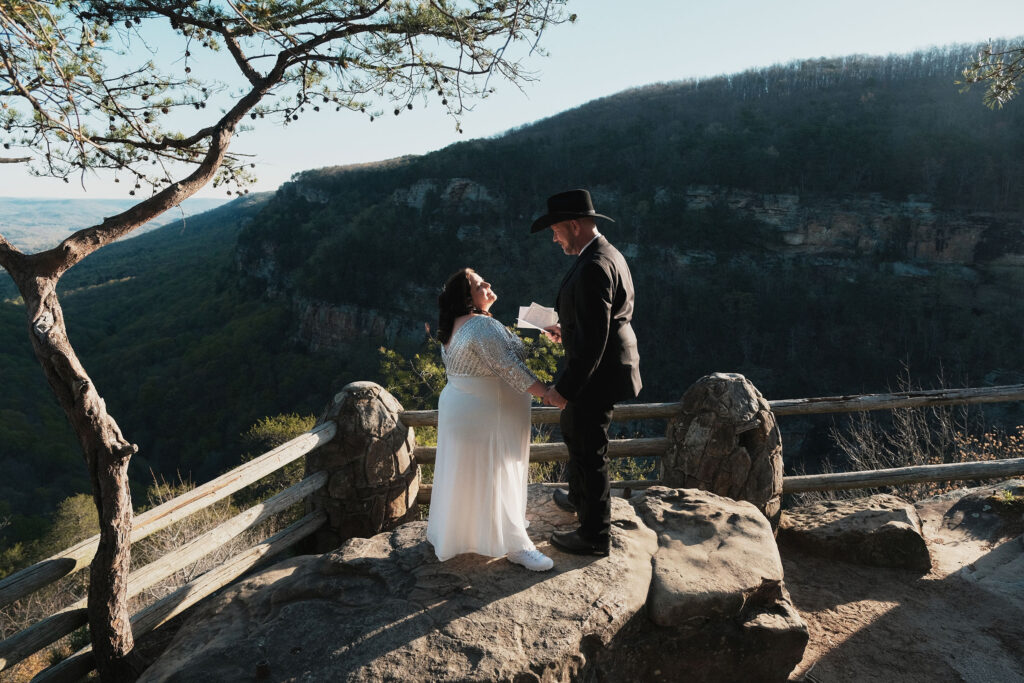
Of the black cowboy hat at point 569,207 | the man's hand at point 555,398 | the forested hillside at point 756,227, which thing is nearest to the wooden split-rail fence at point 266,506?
the man's hand at point 555,398

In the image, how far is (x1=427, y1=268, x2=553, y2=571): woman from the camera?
2.77m

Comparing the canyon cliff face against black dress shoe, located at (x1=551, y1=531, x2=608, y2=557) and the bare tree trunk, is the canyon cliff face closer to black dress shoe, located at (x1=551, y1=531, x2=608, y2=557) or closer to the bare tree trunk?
black dress shoe, located at (x1=551, y1=531, x2=608, y2=557)

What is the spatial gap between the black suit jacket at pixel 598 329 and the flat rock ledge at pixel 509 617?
86 cm

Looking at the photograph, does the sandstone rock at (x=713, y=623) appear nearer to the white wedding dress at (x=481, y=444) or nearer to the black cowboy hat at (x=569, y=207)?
the white wedding dress at (x=481, y=444)

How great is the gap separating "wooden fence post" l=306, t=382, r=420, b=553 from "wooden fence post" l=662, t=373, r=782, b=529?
6.44 ft

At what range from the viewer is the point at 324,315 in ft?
181

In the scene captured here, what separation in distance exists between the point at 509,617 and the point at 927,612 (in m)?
2.63

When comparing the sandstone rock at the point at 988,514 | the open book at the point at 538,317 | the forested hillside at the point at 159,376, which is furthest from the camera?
the forested hillside at the point at 159,376

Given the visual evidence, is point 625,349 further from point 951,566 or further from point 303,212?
point 303,212

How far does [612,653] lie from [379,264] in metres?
56.3

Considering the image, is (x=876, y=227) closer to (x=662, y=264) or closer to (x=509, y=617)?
(x=662, y=264)

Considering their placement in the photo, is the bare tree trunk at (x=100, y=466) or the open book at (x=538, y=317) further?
the open book at (x=538, y=317)

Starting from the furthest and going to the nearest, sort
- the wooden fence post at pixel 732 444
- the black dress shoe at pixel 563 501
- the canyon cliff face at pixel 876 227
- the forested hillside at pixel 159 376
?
1. the canyon cliff face at pixel 876 227
2. the forested hillside at pixel 159 376
3. the wooden fence post at pixel 732 444
4. the black dress shoe at pixel 563 501

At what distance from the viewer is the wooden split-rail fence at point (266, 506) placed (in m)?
2.65
